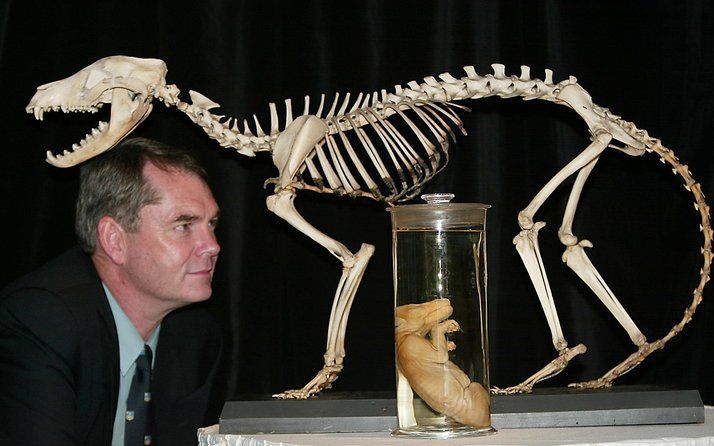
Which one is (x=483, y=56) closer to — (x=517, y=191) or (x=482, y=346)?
(x=517, y=191)

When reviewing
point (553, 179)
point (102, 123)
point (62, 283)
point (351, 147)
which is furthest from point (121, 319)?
point (553, 179)

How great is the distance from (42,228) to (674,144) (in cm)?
196

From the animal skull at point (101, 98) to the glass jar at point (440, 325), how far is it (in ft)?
2.59

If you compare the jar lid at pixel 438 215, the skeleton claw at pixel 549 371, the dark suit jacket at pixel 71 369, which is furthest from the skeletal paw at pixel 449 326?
the dark suit jacket at pixel 71 369

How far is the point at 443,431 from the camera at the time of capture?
1.75 m

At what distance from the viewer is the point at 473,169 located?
114 inches

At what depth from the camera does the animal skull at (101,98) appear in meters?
2.23

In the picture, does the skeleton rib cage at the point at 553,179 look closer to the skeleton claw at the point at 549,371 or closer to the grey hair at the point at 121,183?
the skeleton claw at the point at 549,371

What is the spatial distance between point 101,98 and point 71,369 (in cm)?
64

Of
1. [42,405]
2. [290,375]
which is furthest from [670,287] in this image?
[42,405]

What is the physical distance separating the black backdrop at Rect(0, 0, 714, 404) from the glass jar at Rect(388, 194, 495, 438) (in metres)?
1.09

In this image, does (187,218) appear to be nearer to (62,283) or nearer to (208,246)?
(208,246)

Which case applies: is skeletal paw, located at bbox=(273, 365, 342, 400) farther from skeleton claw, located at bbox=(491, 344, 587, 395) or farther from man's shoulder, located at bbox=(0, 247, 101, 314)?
man's shoulder, located at bbox=(0, 247, 101, 314)

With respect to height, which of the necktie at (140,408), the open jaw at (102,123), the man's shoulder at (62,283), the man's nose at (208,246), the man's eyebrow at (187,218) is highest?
the open jaw at (102,123)
